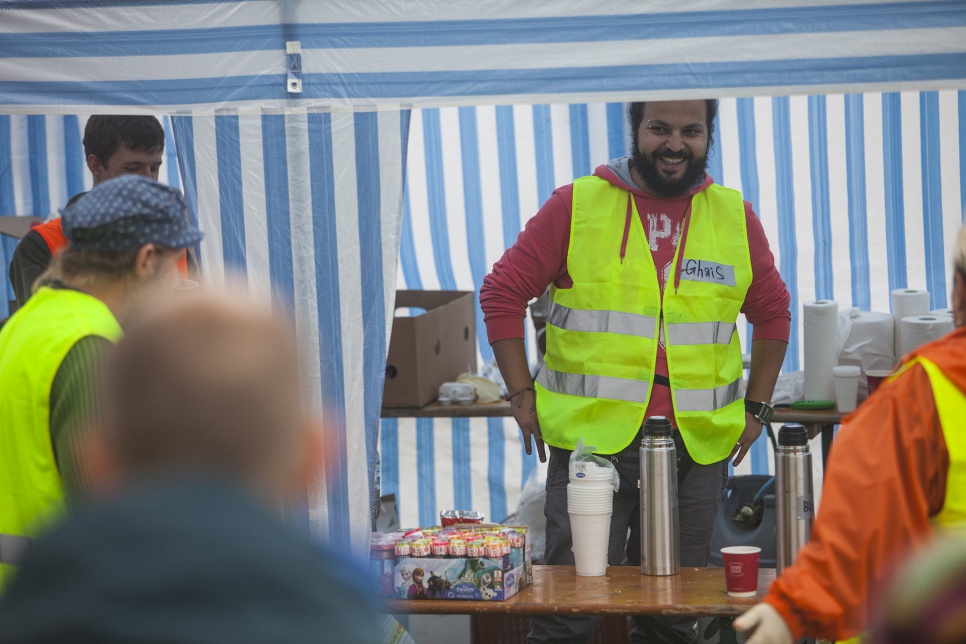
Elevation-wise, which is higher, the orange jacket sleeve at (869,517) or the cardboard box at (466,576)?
the orange jacket sleeve at (869,517)

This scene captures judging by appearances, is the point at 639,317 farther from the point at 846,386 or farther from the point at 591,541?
the point at 846,386

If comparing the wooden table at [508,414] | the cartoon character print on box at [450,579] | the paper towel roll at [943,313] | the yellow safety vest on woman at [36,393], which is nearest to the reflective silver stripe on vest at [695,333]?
the cartoon character print on box at [450,579]

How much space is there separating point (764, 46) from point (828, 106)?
6.97 feet

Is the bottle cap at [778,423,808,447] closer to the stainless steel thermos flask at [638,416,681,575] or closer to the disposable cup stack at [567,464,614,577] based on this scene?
the stainless steel thermos flask at [638,416,681,575]

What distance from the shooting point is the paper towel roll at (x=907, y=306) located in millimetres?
4938

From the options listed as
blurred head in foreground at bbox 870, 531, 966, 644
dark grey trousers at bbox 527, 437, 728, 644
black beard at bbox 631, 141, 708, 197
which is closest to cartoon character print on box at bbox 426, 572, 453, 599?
dark grey trousers at bbox 527, 437, 728, 644

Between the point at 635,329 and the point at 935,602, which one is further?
the point at 635,329

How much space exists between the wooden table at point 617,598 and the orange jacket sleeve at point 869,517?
2.41 ft

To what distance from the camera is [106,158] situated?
3.42m

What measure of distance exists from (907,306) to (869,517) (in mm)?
3123

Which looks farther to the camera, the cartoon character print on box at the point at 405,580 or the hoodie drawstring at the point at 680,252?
the hoodie drawstring at the point at 680,252

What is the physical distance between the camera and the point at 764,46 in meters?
3.40

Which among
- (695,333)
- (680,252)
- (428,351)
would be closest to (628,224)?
(680,252)

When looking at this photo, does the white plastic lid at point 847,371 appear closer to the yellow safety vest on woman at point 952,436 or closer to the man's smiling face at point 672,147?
the man's smiling face at point 672,147
